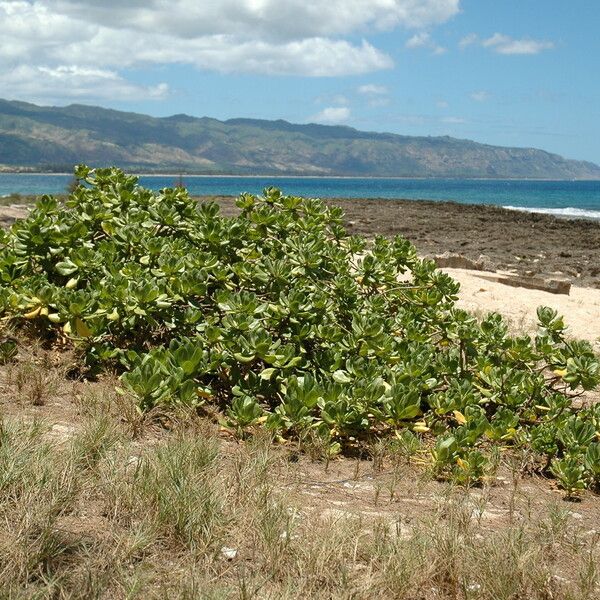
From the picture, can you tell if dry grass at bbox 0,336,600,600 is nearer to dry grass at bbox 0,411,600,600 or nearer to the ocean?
dry grass at bbox 0,411,600,600

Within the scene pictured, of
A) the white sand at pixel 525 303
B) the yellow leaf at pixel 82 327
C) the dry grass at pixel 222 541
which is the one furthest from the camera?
the white sand at pixel 525 303

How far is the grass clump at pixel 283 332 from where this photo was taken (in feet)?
13.9

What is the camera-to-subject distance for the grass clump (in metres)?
4.23

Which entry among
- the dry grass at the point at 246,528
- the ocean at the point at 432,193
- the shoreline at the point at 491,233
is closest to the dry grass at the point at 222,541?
the dry grass at the point at 246,528

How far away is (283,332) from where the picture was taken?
4.93 metres

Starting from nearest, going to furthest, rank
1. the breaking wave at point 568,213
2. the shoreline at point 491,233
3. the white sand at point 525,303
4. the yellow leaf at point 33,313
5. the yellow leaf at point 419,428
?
the yellow leaf at point 419,428 < the yellow leaf at point 33,313 < the white sand at point 525,303 < the shoreline at point 491,233 < the breaking wave at point 568,213

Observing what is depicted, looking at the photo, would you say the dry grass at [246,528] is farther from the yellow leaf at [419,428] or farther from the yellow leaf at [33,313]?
the yellow leaf at [33,313]

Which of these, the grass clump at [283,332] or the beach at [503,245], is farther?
the beach at [503,245]

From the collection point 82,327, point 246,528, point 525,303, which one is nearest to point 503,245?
point 525,303

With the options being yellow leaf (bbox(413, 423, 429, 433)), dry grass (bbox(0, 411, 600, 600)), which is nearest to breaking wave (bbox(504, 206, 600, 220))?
yellow leaf (bbox(413, 423, 429, 433))

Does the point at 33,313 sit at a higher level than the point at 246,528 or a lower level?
higher

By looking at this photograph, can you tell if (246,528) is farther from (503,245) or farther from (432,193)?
(432,193)

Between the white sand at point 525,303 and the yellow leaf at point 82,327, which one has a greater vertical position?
the yellow leaf at point 82,327

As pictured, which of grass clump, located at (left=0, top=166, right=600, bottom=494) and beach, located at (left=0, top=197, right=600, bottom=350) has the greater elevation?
grass clump, located at (left=0, top=166, right=600, bottom=494)
